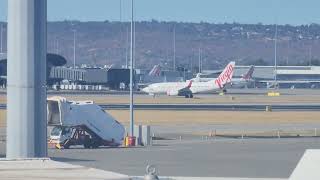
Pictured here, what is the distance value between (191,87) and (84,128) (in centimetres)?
10311

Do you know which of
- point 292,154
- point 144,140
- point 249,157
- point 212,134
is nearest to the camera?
point 249,157

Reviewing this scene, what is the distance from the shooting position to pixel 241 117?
87562mm

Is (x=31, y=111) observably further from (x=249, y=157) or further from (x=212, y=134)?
(x=212, y=134)

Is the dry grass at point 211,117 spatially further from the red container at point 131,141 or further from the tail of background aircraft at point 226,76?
the tail of background aircraft at point 226,76

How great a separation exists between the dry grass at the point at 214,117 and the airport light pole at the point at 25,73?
2431 inches

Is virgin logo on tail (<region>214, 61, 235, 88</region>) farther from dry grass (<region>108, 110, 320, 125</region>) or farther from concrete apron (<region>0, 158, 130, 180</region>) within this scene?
concrete apron (<region>0, 158, 130, 180</region>)

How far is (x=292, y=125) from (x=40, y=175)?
65054 millimetres

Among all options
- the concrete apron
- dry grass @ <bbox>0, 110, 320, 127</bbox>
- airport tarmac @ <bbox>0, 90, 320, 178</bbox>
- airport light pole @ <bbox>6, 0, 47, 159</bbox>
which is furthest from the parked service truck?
the concrete apron

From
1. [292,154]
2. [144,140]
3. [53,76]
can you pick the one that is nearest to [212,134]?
[144,140]

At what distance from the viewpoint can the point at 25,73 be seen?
1340cm

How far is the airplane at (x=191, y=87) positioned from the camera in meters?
150

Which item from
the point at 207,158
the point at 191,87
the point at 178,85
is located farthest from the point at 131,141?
the point at 191,87

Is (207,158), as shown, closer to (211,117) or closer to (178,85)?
(211,117)

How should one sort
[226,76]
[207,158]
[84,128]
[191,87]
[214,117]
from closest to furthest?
1. [207,158]
2. [84,128]
3. [214,117]
4. [226,76]
5. [191,87]
